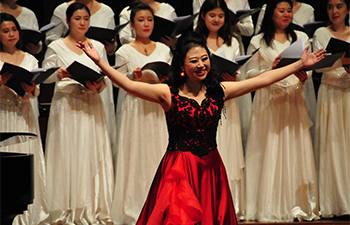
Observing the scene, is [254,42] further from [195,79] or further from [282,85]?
[195,79]

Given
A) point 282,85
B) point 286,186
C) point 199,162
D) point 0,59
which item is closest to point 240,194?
point 286,186

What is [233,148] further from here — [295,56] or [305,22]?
[305,22]

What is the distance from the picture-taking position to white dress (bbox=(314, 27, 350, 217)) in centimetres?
525

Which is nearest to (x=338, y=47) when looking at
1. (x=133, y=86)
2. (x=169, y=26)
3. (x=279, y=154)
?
(x=279, y=154)

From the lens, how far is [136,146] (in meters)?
5.20

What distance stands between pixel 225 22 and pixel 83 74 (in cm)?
141

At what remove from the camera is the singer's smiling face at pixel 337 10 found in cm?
545

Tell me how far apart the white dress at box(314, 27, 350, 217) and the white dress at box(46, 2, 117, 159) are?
6.32ft

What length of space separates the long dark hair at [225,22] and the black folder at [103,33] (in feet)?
2.33

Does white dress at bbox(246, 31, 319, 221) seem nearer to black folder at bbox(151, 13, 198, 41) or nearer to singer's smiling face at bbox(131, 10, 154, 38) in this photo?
black folder at bbox(151, 13, 198, 41)

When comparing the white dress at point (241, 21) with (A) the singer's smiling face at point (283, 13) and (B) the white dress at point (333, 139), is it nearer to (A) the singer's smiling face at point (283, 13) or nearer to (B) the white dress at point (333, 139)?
(A) the singer's smiling face at point (283, 13)

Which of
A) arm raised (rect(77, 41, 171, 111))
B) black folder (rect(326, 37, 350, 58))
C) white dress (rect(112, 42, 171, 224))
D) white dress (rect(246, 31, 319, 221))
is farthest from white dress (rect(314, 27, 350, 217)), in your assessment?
arm raised (rect(77, 41, 171, 111))

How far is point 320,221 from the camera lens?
5.02m

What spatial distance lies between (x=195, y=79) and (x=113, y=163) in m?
2.48
